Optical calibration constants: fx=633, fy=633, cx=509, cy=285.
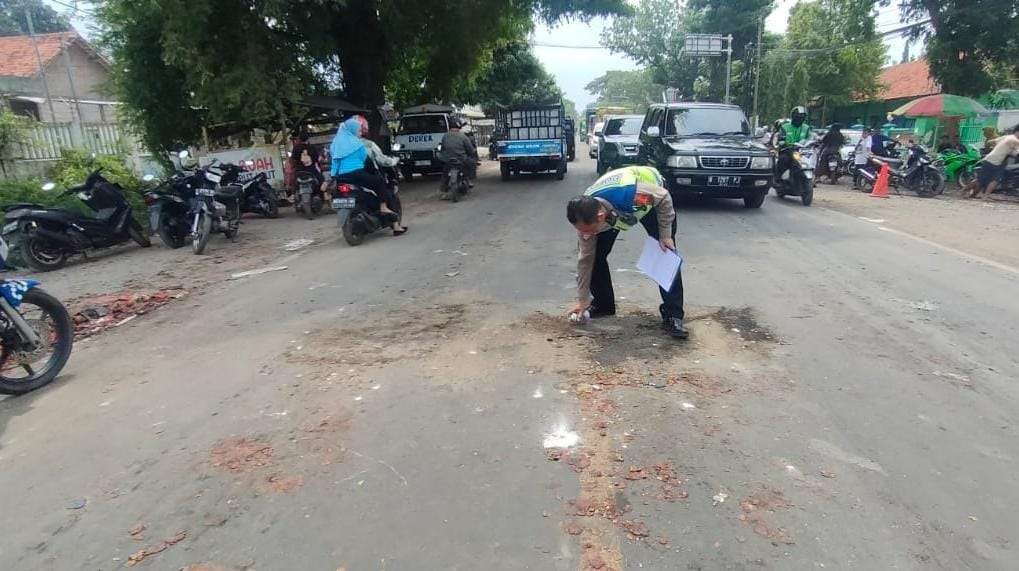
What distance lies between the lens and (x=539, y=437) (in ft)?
10.8

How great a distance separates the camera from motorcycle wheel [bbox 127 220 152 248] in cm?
909

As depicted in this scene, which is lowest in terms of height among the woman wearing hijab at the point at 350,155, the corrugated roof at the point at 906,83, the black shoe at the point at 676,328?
the black shoe at the point at 676,328

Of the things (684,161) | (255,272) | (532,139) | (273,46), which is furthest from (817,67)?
(255,272)

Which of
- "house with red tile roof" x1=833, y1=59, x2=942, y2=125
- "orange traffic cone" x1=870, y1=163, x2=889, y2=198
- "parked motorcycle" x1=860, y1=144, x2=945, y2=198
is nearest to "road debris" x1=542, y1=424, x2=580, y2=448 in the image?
"orange traffic cone" x1=870, y1=163, x2=889, y2=198

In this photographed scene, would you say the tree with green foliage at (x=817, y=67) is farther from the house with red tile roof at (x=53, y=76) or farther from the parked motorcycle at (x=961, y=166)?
the house with red tile roof at (x=53, y=76)

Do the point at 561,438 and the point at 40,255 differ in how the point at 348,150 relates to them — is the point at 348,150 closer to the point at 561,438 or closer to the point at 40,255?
the point at 40,255

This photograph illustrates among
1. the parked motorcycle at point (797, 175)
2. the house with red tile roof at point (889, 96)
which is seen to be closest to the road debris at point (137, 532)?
the parked motorcycle at point (797, 175)

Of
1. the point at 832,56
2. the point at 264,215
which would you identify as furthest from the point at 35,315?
the point at 832,56

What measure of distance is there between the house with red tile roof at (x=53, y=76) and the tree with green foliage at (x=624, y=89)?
63.6 meters

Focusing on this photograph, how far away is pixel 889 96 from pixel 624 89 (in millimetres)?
72851

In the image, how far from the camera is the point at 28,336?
14.2ft

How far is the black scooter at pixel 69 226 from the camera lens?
25.9ft

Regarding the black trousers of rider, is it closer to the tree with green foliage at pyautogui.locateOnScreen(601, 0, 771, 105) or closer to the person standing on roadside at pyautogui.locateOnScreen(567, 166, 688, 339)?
the person standing on roadside at pyautogui.locateOnScreen(567, 166, 688, 339)

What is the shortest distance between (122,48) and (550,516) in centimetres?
1560
